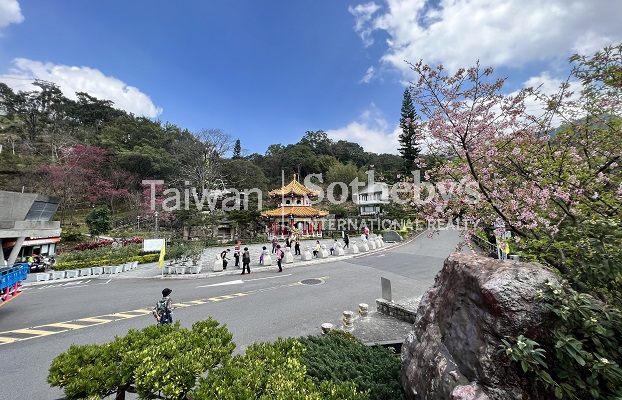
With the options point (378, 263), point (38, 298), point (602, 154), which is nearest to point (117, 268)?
point (38, 298)

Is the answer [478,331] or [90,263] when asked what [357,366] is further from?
[90,263]

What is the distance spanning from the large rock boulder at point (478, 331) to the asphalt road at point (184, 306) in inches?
196

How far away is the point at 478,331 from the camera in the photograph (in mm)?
2568

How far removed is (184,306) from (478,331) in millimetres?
9998

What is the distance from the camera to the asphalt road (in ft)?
21.5

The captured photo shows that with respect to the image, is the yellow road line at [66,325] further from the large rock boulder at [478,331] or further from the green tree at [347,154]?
the green tree at [347,154]

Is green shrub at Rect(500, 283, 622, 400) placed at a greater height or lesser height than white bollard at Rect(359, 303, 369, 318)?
greater

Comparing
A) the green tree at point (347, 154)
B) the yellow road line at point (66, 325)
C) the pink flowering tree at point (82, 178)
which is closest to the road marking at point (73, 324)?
the yellow road line at point (66, 325)

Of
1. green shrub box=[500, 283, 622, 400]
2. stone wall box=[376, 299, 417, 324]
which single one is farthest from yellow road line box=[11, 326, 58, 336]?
green shrub box=[500, 283, 622, 400]

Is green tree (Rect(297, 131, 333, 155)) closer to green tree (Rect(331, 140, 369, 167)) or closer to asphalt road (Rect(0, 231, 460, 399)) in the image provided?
green tree (Rect(331, 140, 369, 167))

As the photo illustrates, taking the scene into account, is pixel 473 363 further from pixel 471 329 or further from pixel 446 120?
pixel 446 120

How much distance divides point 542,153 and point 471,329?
11.2 feet

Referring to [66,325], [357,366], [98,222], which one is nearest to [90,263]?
[98,222]

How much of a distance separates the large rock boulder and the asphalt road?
4982 mm
